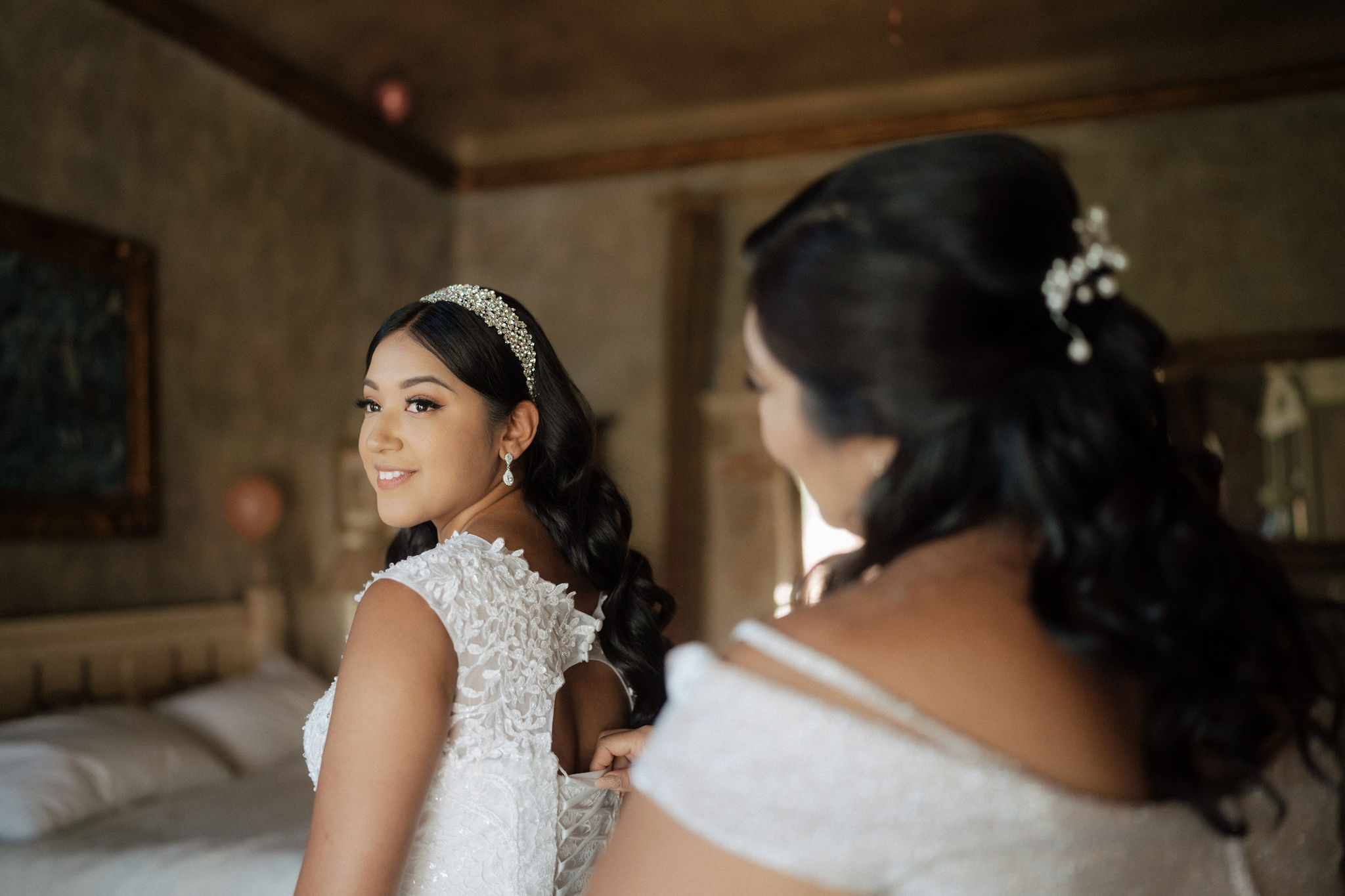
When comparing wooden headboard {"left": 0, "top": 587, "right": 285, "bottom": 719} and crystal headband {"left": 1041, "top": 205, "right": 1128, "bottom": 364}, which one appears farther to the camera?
wooden headboard {"left": 0, "top": 587, "right": 285, "bottom": 719}

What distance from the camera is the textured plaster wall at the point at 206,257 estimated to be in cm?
341

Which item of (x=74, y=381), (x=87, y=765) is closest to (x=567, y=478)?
(x=87, y=765)

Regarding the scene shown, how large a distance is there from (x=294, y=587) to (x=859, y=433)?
4224 mm

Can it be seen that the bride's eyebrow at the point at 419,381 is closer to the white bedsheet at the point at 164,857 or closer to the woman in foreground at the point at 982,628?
the woman in foreground at the point at 982,628

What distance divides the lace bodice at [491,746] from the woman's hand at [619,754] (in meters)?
0.05

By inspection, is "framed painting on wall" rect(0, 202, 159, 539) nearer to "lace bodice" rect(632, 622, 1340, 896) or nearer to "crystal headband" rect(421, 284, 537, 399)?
"crystal headband" rect(421, 284, 537, 399)

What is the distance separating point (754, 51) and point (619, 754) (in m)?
4.03

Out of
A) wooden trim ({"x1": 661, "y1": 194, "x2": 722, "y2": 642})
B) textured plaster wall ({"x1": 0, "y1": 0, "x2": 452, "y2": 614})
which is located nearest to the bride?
textured plaster wall ({"x1": 0, "y1": 0, "x2": 452, "y2": 614})

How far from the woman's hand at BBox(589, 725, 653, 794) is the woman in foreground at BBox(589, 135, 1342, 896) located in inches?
29.6

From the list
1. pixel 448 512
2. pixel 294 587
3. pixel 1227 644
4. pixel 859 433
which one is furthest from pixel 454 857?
pixel 294 587

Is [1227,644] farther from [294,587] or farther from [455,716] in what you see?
[294,587]

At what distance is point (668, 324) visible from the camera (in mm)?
5504

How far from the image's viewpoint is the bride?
1.24 meters

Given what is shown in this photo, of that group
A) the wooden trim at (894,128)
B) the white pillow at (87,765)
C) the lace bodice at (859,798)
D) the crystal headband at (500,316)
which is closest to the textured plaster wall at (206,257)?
the white pillow at (87,765)
